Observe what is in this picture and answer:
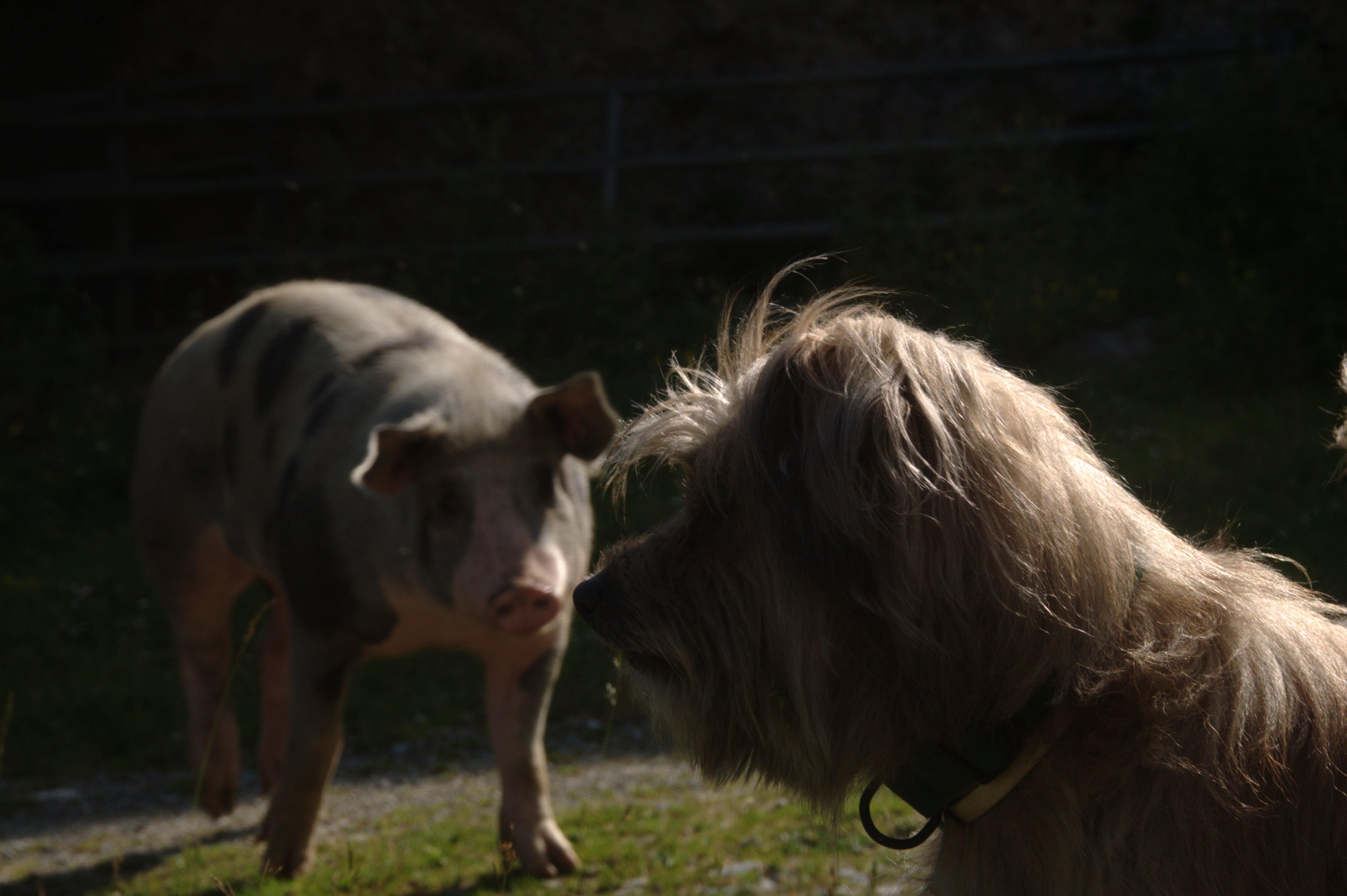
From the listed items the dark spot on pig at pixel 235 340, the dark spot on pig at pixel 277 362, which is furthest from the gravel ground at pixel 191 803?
the dark spot on pig at pixel 235 340

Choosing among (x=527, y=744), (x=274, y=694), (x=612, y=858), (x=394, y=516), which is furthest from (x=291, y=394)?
(x=612, y=858)

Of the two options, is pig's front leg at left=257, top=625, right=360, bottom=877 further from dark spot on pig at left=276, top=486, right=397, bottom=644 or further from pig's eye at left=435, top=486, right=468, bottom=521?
pig's eye at left=435, top=486, right=468, bottom=521

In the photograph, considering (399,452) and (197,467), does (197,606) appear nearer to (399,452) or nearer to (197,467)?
(197,467)

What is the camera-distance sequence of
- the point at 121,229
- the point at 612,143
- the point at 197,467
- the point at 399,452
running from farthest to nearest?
the point at 121,229
the point at 612,143
the point at 197,467
the point at 399,452

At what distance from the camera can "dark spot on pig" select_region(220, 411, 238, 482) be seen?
4.55 metres

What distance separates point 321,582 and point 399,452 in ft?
1.86

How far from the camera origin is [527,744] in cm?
382

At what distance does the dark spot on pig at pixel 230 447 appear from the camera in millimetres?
4547

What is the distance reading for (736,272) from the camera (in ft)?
35.9

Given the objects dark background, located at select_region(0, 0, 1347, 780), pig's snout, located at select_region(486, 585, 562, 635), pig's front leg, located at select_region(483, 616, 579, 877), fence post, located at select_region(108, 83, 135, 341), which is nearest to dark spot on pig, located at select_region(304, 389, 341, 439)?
pig's front leg, located at select_region(483, 616, 579, 877)

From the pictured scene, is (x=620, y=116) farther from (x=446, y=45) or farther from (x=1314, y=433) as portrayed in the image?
(x=1314, y=433)

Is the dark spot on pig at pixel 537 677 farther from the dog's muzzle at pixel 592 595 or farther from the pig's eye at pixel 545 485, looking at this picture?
the dog's muzzle at pixel 592 595

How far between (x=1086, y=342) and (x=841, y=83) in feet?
11.0

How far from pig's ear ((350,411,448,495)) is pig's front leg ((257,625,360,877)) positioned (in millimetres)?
584
